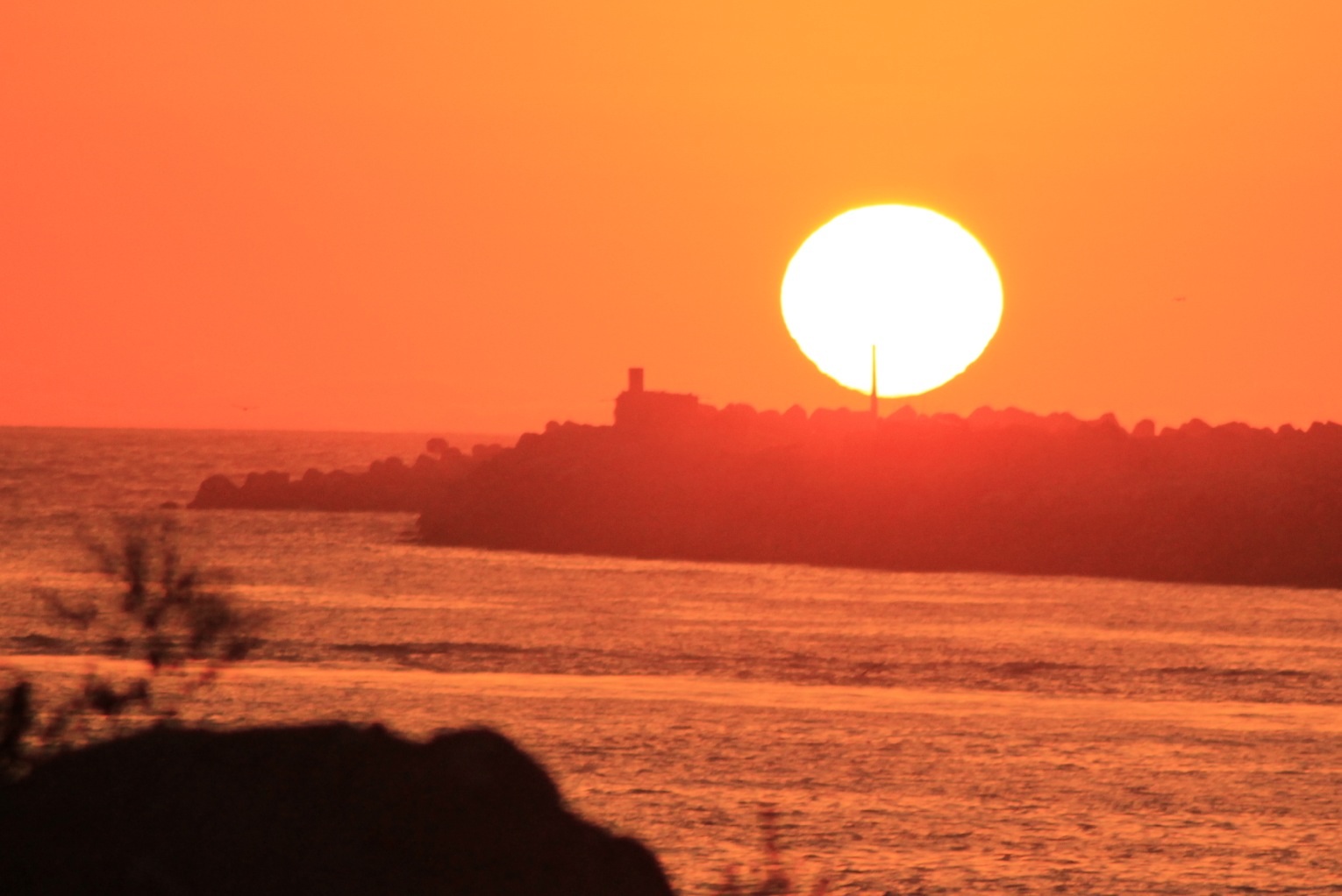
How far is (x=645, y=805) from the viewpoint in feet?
60.2

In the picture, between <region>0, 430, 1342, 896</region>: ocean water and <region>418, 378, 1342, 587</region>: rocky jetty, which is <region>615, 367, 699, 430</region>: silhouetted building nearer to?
<region>418, 378, 1342, 587</region>: rocky jetty

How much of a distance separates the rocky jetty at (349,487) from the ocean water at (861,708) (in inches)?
2354

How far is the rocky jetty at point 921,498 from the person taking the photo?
76.4 metres

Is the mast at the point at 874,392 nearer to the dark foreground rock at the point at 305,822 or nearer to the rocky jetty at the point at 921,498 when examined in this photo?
the rocky jetty at the point at 921,498

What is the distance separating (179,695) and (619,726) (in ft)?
17.1

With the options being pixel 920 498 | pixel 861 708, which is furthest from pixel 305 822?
pixel 920 498

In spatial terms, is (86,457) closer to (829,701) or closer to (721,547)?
(721,547)

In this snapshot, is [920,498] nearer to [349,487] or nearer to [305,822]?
[349,487]

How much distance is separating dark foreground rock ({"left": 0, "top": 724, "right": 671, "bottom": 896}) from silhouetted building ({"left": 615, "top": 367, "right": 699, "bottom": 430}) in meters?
91.0

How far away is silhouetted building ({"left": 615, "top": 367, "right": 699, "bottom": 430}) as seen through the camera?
10288 centimetres

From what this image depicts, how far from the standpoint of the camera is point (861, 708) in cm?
2689

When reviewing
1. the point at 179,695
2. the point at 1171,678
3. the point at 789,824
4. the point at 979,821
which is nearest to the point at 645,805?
the point at 789,824

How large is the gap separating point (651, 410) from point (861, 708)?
254ft

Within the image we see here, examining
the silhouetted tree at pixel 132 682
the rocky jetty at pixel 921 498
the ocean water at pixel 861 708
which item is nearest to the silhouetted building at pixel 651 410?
the rocky jetty at pixel 921 498
